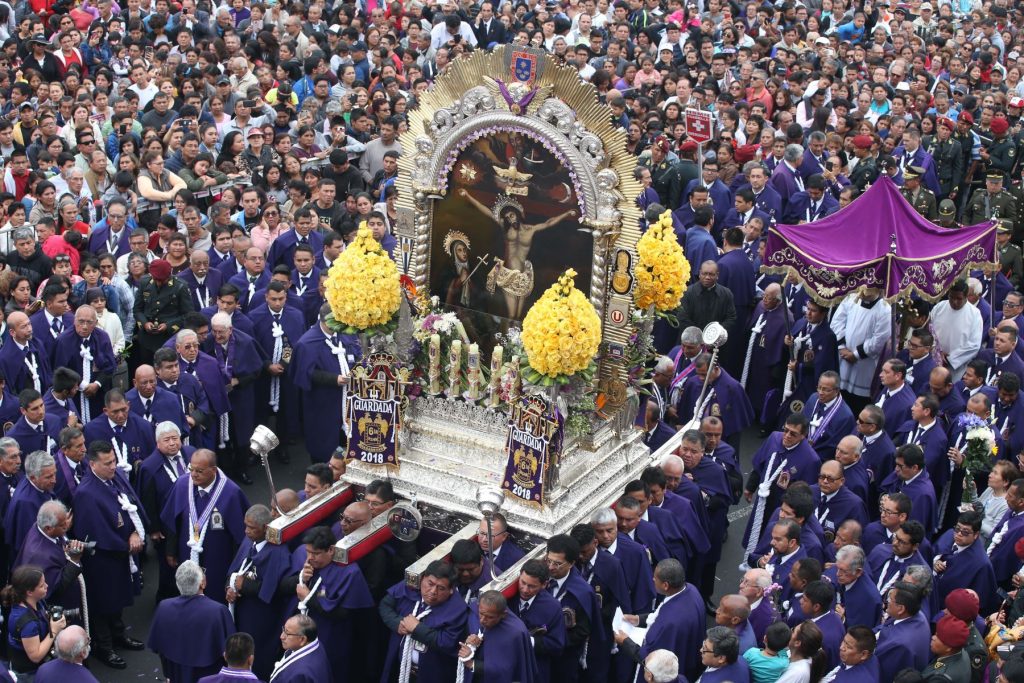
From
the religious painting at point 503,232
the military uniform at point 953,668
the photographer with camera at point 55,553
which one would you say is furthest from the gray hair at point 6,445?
the military uniform at point 953,668

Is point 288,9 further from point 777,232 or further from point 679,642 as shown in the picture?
point 679,642

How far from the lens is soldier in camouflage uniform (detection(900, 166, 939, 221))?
19.4m

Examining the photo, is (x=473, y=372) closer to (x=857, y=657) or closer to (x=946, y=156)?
(x=857, y=657)

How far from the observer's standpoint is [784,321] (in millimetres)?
16250

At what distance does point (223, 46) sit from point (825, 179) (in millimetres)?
11501

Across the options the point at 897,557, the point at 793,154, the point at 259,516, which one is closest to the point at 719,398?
the point at 897,557

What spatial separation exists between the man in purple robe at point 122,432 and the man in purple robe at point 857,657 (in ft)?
22.1

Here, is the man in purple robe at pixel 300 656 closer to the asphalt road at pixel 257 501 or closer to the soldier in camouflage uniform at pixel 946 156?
the asphalt road at pixel 257 501

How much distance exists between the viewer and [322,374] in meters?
14.6

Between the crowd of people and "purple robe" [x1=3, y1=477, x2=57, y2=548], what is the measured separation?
3 cm

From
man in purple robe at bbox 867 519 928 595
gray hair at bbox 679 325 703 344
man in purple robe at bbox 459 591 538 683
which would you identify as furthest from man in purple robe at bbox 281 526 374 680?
gray hair at bbox 679 325 703 344

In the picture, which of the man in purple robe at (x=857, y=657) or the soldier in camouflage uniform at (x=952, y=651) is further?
the soldier in camouflage uniform at (x=952, y=651)

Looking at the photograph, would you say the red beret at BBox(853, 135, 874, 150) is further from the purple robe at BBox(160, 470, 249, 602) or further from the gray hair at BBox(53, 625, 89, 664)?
the gray hair at BBox(53, 625, 89, 664)

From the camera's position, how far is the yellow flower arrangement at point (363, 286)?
1196cm
